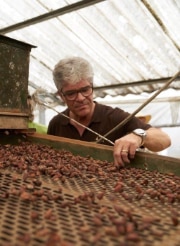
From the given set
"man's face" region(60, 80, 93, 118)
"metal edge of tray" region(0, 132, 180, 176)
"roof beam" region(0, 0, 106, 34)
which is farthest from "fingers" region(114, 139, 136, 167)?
"roof beam" region(0, 0, 106, 34)

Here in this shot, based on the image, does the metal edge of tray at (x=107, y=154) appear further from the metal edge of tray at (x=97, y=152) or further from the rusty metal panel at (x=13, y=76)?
the rusty metal panel at (x=13, y=76)

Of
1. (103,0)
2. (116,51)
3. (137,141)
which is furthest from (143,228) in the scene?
(116,51)

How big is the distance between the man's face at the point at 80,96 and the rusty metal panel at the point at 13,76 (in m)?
0.62

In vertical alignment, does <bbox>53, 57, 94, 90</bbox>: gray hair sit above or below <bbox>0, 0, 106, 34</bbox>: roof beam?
below

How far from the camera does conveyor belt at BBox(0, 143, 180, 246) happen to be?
78 cm

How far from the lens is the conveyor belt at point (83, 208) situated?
78 cm

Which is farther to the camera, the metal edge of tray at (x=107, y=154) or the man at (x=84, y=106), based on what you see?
the man at (x=84, y=106)

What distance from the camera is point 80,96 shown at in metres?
3.10

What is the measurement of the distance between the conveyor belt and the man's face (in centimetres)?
145

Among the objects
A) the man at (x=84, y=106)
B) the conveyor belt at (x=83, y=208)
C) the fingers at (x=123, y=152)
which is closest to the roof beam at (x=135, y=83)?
the man at (x=84, y=106)

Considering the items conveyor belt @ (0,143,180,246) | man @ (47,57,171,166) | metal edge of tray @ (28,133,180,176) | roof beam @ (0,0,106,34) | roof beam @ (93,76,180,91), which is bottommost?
conveyor belt @ (0,143,180,246)

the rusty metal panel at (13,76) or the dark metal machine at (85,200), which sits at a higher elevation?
the rusty metal panel at (13,76)

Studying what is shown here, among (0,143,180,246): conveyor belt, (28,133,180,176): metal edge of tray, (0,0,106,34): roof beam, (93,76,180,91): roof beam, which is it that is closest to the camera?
(0,143,180,246): conveyor belt

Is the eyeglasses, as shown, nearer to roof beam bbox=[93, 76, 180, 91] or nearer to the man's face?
the man's face
